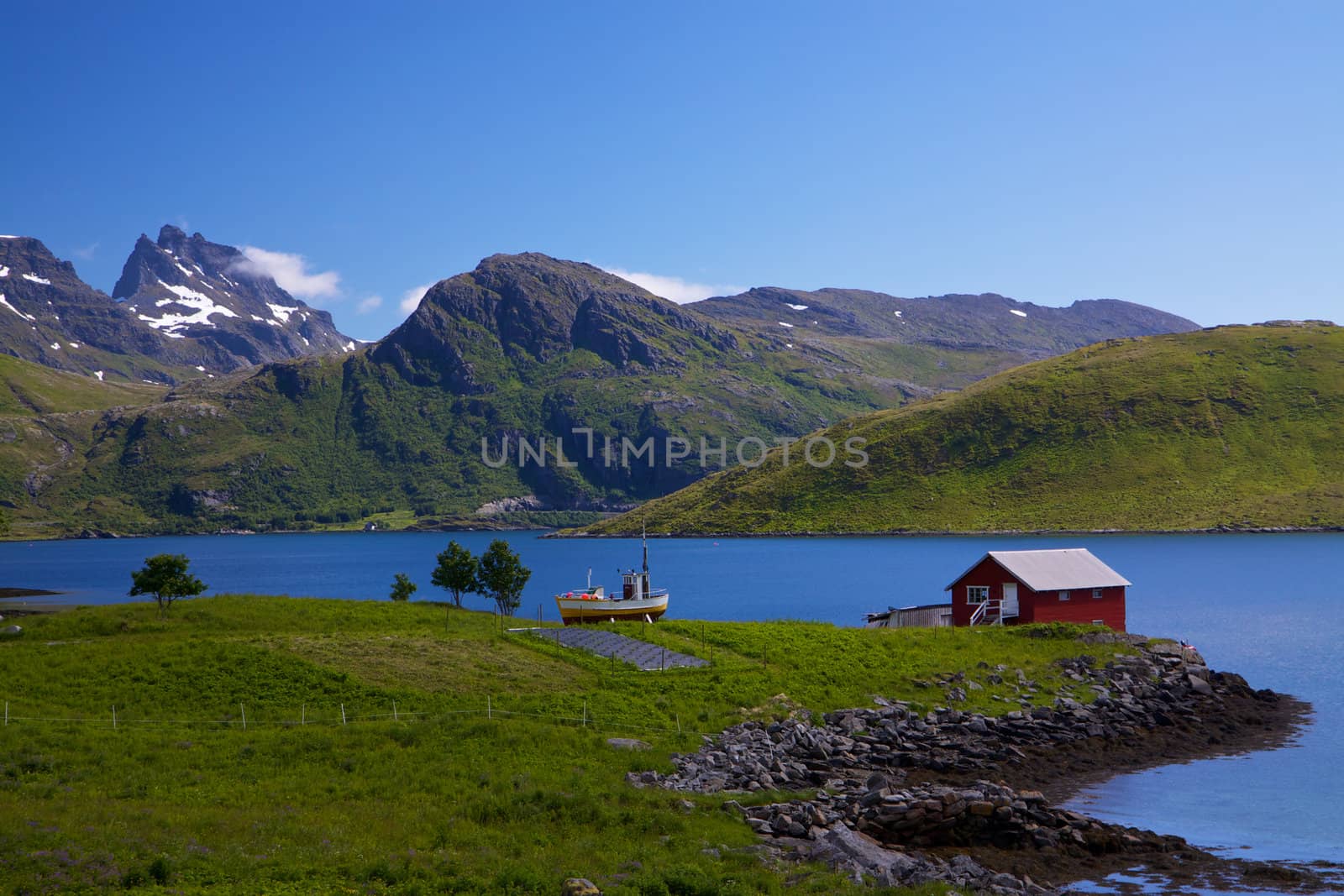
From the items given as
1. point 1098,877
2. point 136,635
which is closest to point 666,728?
point 1098,877

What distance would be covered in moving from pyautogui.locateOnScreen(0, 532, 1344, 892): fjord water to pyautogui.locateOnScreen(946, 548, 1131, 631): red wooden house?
964 centimetres

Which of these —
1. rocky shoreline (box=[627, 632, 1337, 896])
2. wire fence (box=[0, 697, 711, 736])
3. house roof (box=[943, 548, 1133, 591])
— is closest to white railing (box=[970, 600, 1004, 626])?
house roof (box=[943, 548, 1133, 591])

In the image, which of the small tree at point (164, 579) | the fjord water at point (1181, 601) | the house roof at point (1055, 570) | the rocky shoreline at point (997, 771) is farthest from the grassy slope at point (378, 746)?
the fjord water at point (1181, 601)

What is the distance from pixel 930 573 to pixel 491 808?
121632 millimetres

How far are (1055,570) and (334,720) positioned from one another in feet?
146

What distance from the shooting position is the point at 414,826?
26.7m

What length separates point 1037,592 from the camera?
6303cm

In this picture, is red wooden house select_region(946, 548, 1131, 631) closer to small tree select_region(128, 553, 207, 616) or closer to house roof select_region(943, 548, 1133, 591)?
house roof select_region(943, 548, 1133, 591)

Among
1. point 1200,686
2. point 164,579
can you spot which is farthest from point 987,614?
point 164,579

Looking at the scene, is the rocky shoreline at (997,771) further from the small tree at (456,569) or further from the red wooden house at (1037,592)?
the small tree at (456,569)

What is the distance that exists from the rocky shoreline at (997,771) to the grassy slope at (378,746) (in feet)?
4.68

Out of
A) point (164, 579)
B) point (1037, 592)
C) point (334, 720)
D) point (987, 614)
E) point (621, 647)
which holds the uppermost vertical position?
point (164, 579)

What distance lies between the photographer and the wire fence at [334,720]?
34469mm

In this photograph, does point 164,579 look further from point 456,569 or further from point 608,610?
point 608,610
